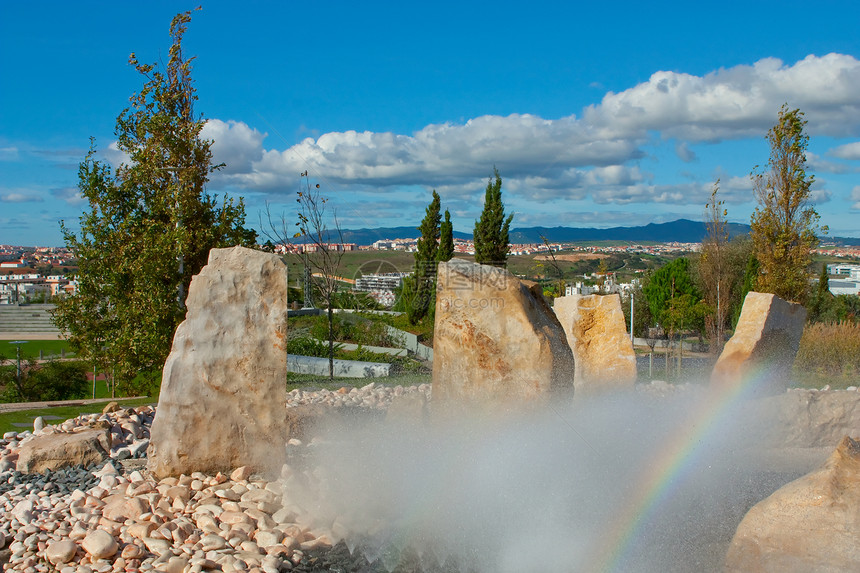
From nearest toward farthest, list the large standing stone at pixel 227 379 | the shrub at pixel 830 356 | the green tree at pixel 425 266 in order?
the large standing stone at pixel 227 379, the shrub at pixel 830 356, the green tree at pixel 425 266

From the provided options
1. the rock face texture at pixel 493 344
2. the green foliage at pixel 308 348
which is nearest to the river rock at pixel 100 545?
the rock face texture at pixel 493 344

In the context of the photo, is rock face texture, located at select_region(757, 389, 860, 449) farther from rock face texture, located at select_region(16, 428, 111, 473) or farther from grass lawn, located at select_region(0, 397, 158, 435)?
grass lawn, located at select_region(0, 397, 158, 435)

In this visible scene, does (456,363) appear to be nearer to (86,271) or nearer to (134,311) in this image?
(134,311)

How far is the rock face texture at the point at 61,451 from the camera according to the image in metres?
6.43

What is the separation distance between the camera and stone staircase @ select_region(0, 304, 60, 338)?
132 ft

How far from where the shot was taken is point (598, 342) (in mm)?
9641

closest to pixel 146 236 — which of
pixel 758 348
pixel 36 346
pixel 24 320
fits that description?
pixel 758 348

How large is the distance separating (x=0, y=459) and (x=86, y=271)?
440 centimetres

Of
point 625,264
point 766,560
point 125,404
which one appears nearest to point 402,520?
point 766,560

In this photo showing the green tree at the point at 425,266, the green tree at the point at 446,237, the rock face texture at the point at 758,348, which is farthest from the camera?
the green tree at the point at 446,237

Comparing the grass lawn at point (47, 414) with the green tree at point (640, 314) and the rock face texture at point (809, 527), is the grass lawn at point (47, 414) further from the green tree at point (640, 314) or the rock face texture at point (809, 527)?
the green tree at point (640, 314)

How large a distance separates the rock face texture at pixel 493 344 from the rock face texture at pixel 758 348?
381 centimetres

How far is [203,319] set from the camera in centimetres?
616

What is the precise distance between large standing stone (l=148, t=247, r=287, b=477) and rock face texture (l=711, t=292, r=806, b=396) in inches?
266
